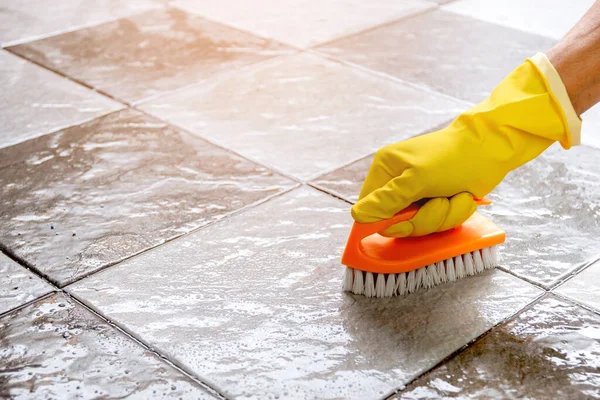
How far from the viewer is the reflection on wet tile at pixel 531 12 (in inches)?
114

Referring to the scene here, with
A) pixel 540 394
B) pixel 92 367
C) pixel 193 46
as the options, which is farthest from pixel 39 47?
pixel 540 394

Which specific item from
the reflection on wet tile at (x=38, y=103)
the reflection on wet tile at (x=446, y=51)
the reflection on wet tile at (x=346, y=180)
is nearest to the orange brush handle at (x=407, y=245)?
the reflection on wet tile at (x=346, y=180)

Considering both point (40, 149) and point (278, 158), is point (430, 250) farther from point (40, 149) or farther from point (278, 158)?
point (40, 149)

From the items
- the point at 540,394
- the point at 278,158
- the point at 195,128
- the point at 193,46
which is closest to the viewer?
the point at 540,394

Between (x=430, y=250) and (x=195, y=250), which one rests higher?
(x=430, y=250)

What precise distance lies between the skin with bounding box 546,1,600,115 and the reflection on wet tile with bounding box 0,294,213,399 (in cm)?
88

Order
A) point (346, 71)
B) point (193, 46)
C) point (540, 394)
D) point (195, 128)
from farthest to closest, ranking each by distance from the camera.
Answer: point (193, 46)
point (346, 71)
point (195, 128)
point (540, 394)

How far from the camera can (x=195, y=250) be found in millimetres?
1675

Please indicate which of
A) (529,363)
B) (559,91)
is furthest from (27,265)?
(559,91)

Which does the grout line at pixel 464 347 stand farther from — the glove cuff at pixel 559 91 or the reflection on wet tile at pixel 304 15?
the reflection on wet tile at pixel 304 15

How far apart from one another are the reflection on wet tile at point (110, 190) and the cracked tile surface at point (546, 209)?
0.91ft

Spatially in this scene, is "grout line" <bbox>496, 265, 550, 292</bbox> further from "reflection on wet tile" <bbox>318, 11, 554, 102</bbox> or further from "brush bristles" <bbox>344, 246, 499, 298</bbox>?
"reflection on wet tile" <bbox>318, 11, 554, 102</bbox>

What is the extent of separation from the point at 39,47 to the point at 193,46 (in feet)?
1.82

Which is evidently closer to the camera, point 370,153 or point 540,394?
point 540,394
